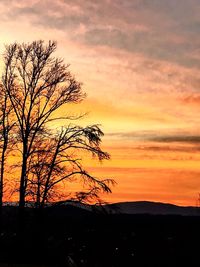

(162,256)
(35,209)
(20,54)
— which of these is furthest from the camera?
(162,256)

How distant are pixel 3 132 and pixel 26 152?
2580mm

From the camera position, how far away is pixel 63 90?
3269 centimetres

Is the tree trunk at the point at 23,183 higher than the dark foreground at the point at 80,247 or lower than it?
higher

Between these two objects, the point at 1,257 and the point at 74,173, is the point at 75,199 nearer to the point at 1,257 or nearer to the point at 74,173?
the point at 74,173

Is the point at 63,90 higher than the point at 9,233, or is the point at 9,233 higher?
the point at 63,90

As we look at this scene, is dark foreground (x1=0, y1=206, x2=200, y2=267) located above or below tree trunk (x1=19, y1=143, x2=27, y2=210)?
below

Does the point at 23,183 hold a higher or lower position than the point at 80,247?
higher

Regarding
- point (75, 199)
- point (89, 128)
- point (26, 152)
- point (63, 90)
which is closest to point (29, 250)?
point (75, 199)

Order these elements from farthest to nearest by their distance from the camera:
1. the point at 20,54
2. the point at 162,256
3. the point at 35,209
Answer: the point at 162,256 → the point at 20,54 → the point at 35,209

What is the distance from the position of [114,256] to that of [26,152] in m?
10.0

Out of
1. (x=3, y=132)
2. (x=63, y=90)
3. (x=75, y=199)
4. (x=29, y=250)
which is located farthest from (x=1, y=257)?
(x=63, y=90)

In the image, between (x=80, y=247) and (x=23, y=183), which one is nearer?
(x=23, y=183)

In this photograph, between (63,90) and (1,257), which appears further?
(63,90)

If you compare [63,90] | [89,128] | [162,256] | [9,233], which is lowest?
[162,256]
